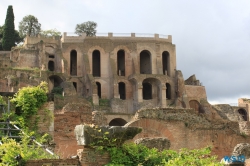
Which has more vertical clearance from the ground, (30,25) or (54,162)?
(30,25)

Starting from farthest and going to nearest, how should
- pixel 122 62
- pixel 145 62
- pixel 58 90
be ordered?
pixel 145 62, pixel 122 62, pixel 58 90

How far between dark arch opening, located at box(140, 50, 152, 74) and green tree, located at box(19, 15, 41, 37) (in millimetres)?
19990

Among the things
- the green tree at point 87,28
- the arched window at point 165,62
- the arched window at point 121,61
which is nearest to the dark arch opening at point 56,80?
the arched window at point 121,61

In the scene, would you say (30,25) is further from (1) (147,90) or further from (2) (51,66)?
(1) (147,90)

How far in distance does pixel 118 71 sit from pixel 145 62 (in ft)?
13.0

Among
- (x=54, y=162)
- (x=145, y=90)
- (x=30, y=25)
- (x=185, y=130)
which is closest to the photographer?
(x=54, y=162)

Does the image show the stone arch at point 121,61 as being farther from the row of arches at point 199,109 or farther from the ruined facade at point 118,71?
the row of arches at point 199,109

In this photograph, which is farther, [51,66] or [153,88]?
[51,66]

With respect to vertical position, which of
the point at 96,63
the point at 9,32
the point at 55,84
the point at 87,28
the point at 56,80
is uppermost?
the point at 87,28

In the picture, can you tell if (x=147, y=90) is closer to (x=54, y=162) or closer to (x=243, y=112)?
(x=243, y=112)

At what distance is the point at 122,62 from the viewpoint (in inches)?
2263

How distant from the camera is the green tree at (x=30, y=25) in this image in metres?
68.8

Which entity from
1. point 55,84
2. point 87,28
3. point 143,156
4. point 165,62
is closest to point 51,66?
point 55,84

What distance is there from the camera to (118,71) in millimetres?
56250
